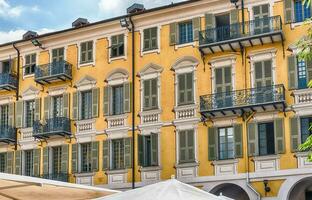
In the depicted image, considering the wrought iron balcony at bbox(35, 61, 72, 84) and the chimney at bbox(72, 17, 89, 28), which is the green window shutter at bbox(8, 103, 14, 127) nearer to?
the wrought iron balcony at bbox(35, 61, 72, 84)

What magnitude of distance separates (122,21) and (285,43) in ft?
29.1

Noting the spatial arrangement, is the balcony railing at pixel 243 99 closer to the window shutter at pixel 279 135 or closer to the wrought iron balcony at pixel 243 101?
the wrought iron balcony at pixel 243 101

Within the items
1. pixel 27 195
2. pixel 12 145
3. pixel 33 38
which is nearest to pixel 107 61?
pixel 33 38

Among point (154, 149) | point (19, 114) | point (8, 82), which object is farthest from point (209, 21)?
point (8, 82)

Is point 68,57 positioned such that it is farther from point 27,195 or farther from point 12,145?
point 27,195

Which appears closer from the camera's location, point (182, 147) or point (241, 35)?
point (241, 35)

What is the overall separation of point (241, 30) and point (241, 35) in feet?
1.06

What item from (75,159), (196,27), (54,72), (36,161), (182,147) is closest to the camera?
(182,147)

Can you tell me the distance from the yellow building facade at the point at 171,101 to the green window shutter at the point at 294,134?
0.14 ft

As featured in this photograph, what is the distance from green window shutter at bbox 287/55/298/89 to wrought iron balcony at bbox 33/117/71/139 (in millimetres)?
12048

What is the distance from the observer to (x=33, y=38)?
36.4 metres

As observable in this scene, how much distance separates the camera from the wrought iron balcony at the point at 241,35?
28.8 m

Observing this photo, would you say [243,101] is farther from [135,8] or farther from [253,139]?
[135,8]

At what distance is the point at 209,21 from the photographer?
30.9 metres
